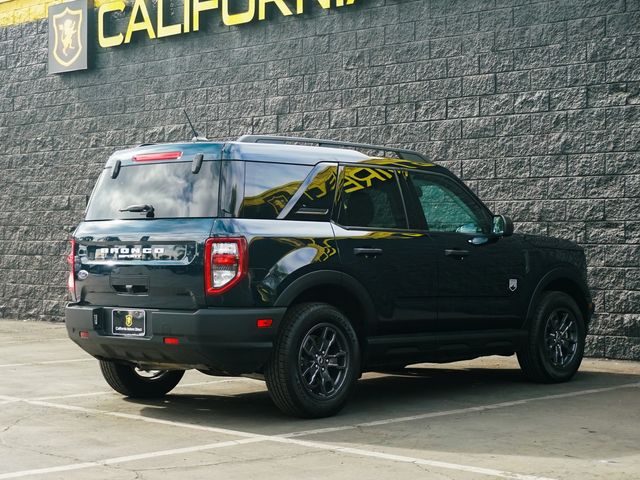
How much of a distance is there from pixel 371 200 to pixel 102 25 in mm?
9345

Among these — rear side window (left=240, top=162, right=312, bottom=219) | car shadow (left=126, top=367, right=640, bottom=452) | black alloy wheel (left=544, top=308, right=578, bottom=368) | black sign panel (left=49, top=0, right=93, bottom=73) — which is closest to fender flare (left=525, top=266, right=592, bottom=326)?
black alloy wheel (left=544, top=308, right=578, bottom=368)

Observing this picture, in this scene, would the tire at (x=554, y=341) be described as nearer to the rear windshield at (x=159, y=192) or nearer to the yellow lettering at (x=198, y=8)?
the rear windshield at (x=159, y=192)

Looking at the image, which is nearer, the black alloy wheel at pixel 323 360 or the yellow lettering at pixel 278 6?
the black alloy wheel at pixel 323 360

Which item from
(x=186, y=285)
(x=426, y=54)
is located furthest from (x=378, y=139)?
(x=186, y=285)

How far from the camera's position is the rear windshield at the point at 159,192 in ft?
26.7

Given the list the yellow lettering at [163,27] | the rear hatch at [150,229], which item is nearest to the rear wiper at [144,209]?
the rear hatch at [150,229]

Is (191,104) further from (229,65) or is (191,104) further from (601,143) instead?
(601,143)

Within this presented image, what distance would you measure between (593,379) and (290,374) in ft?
12.8

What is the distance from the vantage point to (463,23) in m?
13.3

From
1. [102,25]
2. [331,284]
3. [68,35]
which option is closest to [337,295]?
[331,284]

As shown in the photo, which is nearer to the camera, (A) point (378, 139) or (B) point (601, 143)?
(B) point (601, 143)

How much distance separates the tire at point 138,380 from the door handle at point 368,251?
6.19ft

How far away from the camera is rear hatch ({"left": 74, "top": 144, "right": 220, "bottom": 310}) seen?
798 cm

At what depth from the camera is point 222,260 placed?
786cm
